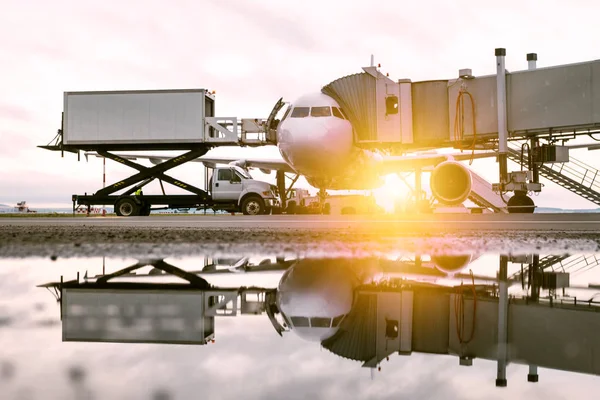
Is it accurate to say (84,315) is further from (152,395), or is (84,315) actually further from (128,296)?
(152,395)

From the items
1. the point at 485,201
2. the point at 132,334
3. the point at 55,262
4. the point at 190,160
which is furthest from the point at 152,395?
the point at 485,201

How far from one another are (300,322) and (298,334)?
18cm

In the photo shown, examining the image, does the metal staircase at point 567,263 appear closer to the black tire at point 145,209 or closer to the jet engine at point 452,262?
the jet engine at point 452,262

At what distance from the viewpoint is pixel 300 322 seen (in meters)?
1.84

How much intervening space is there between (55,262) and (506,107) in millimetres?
17806

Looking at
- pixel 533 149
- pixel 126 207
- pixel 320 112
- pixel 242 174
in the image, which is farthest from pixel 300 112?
pixel 126 207

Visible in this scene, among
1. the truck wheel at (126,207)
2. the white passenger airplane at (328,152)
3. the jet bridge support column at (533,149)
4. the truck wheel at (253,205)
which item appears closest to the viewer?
the white passenger airplane at (328,152)

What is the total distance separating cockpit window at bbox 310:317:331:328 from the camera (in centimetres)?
175

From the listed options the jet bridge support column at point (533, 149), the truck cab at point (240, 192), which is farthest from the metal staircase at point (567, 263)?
the truck cab at point (240, 192)

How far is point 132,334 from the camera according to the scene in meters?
1.66

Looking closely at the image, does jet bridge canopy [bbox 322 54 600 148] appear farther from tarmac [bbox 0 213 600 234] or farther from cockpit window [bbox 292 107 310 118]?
tarmac [bbox 0 213 600 234]

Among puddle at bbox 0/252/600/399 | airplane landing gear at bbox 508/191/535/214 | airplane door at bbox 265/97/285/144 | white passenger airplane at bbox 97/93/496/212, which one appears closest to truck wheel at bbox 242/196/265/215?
airplane door at bbox 265/97/285/144

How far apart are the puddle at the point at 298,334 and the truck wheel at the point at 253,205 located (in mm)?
18277

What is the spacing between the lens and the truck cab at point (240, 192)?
853 inches
